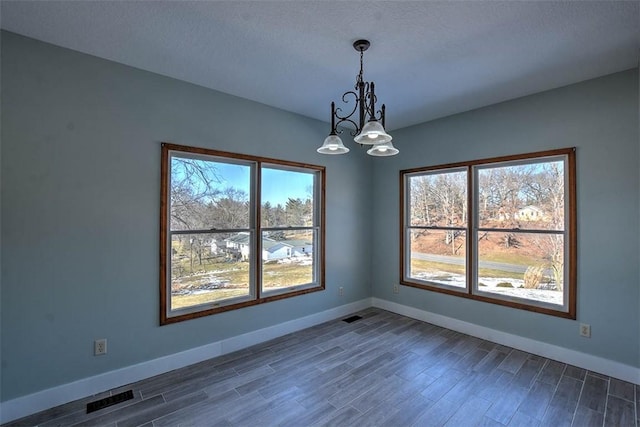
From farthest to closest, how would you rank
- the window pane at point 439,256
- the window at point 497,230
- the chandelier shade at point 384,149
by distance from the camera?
the window pane at point 439,256, the window at point 497,230, the chandelier shade at point 384,149

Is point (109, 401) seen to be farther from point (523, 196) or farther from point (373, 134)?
point (523, 196)

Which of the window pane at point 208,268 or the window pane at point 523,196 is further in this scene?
the window pane at point 523,196

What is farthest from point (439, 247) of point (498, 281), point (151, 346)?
point (151, 346)

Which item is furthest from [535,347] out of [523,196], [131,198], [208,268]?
[131,198]

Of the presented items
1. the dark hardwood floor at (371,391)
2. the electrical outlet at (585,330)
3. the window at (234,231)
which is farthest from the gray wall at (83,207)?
the electrical outlet at (585,330)

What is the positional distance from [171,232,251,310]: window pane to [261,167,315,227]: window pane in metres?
0.46

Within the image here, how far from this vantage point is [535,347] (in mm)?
3180

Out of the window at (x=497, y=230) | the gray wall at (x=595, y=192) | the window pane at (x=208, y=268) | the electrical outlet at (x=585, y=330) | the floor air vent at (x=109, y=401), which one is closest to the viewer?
the floor air vent at (x=109, y=401)

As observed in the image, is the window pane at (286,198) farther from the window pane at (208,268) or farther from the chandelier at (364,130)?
the chandelier at (364,130)

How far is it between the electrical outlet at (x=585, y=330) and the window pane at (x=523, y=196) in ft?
Result: 3.21

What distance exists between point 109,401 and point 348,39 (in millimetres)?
3422

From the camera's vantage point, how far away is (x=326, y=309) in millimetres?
4184

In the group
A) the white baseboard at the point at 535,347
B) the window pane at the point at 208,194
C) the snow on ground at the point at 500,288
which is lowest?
the white baseboard at the point at 535,347

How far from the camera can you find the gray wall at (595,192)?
8.82 ft
